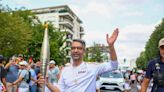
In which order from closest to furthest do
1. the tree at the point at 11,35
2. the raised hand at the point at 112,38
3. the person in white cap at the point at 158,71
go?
the raised hand at the point at 112,38 < the person in white cap at the point at 158,71 < the tree at the point at 11,35

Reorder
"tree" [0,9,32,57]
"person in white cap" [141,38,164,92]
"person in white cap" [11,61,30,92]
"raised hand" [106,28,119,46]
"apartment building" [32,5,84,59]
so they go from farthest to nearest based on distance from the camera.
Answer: "apartment building" [32,5,84,59]
"tree" [0,9,32,57]
"person in white cap" [11,61,30,92]
"person in white cap" [141,38,164,92]
"raised hand" [106,28,119,46]

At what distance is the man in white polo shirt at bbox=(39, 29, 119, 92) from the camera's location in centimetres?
511

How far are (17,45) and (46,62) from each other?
4741cm

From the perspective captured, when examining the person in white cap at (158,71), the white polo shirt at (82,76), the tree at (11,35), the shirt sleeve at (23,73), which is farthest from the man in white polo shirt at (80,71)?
the tree at (11,35)

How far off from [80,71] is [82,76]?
0.06 meters

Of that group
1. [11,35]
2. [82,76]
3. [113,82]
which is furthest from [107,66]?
[11,35]

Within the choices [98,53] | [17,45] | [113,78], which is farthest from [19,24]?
[98,53]

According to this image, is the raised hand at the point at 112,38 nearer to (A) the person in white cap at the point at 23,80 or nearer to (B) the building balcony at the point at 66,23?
(A) the person in white cap at the point at 23,80

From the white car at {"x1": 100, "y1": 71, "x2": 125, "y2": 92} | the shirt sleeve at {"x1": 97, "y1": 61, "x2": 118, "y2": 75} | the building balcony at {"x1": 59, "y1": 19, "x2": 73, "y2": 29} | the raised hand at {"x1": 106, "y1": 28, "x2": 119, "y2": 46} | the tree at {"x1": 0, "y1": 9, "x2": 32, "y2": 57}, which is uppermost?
the building balcony at {"x1": 59, "y1": 19, "x2": 73, "y2": 29}

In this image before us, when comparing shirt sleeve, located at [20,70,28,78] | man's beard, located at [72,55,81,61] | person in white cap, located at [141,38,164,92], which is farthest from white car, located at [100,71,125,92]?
man's beard, located at [72,55,81,61]

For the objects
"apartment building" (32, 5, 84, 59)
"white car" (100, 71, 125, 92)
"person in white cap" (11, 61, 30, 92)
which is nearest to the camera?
"person in white cap" (11, 61, 30, 92)

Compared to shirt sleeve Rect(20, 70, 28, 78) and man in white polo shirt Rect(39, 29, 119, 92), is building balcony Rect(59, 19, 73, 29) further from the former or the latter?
man in white polo shirt Rect(39, 29, 119, 92)

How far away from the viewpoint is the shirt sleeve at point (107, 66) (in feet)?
16.8

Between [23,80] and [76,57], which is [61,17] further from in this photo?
[76,57]
